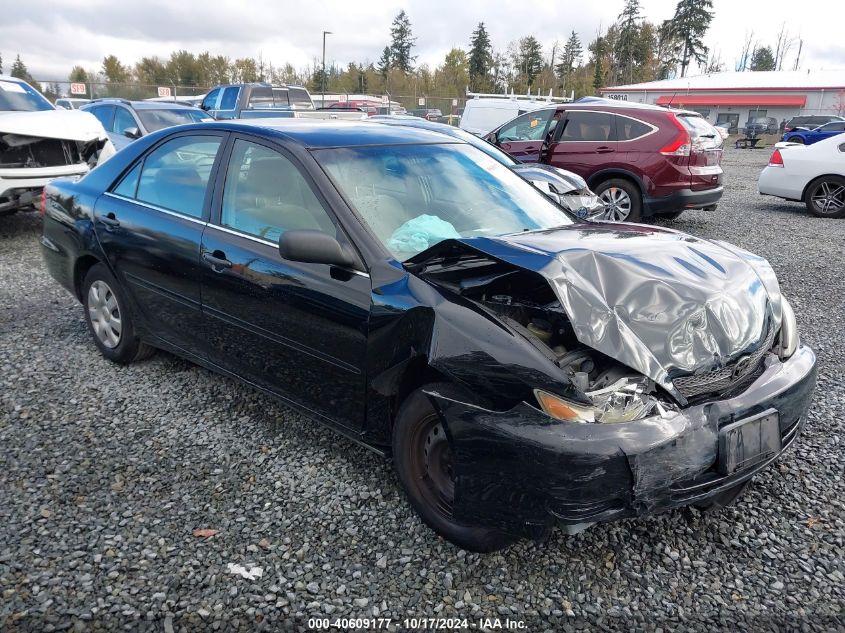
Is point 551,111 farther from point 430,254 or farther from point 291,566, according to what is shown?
point 291,566

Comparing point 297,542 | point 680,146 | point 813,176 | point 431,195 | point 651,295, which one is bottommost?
point 297,542

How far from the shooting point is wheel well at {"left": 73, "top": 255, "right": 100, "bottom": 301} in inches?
163

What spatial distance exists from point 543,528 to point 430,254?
1.16 metres

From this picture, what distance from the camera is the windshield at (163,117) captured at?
10320mm

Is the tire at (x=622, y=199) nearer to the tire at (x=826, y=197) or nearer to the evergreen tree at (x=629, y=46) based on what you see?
the tire at (x=826, y=197)

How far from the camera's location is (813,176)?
10695 millimetres

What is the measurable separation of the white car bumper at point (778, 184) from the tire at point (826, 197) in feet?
0.68

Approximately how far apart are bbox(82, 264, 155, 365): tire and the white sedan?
35.7ft

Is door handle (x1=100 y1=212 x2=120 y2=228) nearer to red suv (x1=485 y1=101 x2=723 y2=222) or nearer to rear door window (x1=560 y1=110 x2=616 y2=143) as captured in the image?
red suv (x1=485 y1=101 x2=723 y2=222)

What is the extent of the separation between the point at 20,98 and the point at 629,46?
3062 inches

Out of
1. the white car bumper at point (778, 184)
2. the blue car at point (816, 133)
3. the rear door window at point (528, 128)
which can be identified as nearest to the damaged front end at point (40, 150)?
the rear door window at point (528, 128)

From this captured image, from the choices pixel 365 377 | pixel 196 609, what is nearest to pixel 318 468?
pixel 365 377

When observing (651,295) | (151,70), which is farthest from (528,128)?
(151,70)

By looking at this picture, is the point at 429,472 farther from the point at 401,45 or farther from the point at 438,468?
the point at 401,45
